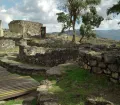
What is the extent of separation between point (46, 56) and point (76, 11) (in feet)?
60.8

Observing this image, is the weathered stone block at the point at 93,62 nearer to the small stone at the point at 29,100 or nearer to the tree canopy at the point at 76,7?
the small stone at the point at 29,100

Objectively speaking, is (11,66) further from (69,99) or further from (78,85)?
(69,99)

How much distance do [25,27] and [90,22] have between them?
927 centimetres

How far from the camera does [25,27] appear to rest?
3588 cm

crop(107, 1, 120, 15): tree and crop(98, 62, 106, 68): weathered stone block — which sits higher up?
crop(107, 1, 120, 15): tree

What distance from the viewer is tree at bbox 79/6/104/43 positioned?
1229 inches

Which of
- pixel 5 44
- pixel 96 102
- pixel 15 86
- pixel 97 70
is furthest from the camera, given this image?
pixel 5 44

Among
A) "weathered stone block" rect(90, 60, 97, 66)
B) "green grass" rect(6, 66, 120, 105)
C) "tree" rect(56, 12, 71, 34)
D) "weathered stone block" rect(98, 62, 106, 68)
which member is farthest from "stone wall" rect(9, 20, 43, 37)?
"weathered stone block" rect(98, 62, 106, 68)

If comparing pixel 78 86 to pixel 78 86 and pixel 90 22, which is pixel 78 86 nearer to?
pixel 78 86

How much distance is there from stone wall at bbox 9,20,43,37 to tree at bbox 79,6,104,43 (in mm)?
7958

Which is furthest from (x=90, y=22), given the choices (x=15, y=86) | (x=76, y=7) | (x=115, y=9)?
(x=15, y=86)

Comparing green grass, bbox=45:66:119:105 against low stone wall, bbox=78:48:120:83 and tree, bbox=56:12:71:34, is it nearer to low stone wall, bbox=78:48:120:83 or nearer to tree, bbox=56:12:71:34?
low stone wall, bbox=78:48:120:83

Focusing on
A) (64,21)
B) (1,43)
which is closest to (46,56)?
(1,43)

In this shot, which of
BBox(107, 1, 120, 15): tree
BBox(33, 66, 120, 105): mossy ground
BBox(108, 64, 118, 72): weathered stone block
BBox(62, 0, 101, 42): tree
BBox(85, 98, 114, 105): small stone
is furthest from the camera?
BBox(62, 0, 101, 42): tree
